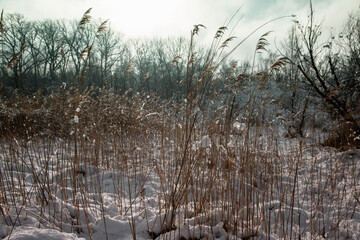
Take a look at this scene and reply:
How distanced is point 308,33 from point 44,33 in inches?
1231

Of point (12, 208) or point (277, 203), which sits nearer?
point (12, 208)

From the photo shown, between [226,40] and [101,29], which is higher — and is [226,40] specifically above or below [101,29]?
below

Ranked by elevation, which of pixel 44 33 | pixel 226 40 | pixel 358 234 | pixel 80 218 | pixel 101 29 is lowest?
pixel 358 234

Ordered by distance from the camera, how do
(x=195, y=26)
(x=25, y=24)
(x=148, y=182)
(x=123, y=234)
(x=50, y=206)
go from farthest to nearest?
(x=25, y=24) → (x=148, y=182) → (x=50, y=206) → (x=123, y=234) → (x=195, y=26)

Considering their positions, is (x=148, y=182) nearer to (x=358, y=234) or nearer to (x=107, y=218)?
(x=107, y=218)

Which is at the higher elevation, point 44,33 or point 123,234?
point 44,33

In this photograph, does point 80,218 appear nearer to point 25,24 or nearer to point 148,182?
point 148,182

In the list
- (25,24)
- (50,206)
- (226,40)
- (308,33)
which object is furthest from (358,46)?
(25,24)

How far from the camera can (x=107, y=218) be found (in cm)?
177

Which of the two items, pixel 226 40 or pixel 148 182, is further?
pixel 148 182

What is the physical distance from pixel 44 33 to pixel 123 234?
32667mm

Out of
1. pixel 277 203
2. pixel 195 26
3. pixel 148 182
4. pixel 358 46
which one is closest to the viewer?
pixel 195 26

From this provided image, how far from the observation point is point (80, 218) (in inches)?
70.0

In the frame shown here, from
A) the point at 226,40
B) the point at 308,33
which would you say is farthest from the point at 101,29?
the point at 308,33
